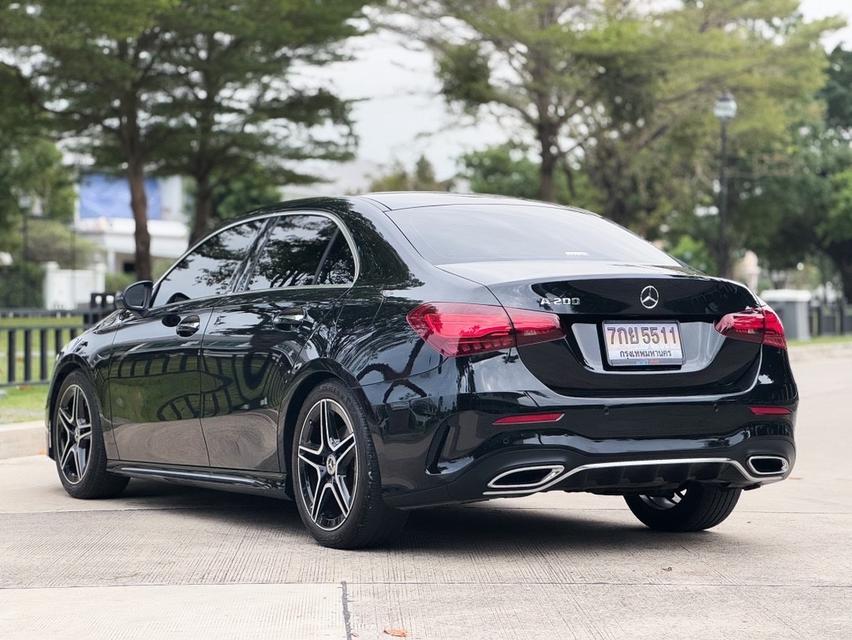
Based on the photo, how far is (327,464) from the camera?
6664 millimetres

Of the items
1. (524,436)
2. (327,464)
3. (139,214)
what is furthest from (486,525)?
(139,214)

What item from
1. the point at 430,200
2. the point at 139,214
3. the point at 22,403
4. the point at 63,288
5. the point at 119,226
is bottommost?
the point at 63,288

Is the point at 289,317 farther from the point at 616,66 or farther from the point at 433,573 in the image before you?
the point at 616,66

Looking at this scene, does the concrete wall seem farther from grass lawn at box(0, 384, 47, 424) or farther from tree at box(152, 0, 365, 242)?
grass lawn at box(0, 384, 47, 424)

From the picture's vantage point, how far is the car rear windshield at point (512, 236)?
6711 mm

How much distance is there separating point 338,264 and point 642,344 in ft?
4.90

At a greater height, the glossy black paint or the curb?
the glossy black paint

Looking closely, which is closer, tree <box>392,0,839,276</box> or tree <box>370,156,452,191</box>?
tree <box>392,0,839,276</box>

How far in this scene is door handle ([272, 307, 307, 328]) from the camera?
6.88 metres

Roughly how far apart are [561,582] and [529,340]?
936 mm

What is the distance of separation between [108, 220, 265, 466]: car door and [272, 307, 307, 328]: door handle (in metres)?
0.70

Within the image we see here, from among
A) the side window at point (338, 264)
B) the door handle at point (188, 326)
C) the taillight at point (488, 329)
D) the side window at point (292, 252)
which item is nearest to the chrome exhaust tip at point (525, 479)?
the taillight at point (488, 329)

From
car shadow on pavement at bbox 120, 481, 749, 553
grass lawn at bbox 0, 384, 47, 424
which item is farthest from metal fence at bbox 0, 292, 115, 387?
→ car shadow on pavement at bbox 120, 481, 749, 553

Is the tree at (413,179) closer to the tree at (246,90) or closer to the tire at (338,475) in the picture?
the tree at (246,90)
